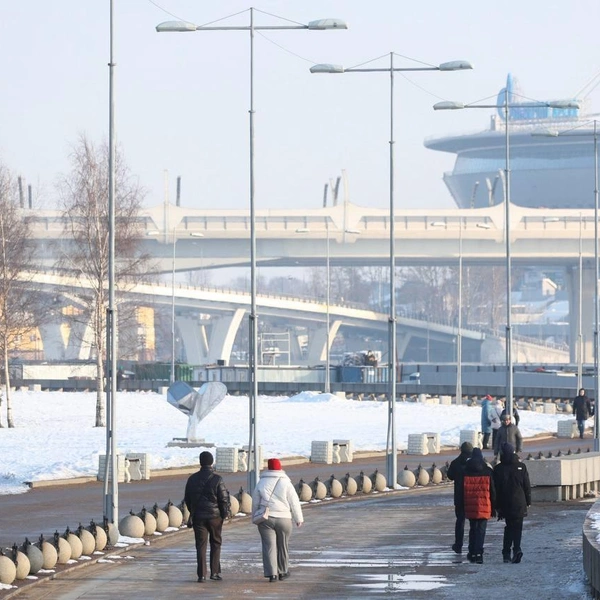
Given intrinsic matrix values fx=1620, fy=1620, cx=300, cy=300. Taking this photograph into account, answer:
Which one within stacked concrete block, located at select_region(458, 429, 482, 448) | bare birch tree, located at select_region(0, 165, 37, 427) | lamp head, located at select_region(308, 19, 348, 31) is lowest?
stacked concrete block, located at select_region(458, 429, 482, 448)

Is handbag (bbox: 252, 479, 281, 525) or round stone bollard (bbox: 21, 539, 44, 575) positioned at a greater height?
handbag (bbox: 252, 479, 281, 525)

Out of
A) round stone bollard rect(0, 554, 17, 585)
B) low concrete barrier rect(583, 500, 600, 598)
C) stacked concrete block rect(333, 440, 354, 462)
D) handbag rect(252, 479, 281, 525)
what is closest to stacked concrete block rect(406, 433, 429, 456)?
stacked concrete block rect(333, 440, 354, 462)

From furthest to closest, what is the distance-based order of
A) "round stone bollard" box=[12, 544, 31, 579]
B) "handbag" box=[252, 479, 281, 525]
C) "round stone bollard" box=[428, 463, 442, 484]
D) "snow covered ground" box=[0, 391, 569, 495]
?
"snow covered ground" box=[0, 391, 569, 495], "round stone bollard" box=[428, 463, 442, 484], "round stone bollard" box=[12, 544, 31, 579], "handbag" box=[252, 479, 281, 525]

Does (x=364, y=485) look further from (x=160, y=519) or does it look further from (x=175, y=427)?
(x=175, y=427)

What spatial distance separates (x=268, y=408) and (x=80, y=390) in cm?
1995

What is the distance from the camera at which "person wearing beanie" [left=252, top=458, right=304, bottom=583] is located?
19.0 meters

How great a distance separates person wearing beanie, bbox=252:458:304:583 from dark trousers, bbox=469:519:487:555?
9.12 feet

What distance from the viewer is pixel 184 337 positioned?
459 feet

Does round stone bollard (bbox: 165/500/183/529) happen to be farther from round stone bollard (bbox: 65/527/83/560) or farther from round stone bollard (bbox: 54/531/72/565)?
round stone bollard (bbox: 54/531/72/565)

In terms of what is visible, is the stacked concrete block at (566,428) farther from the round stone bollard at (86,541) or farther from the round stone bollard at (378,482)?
the round stone bollard at (86,541)

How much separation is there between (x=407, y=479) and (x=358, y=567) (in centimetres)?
1368

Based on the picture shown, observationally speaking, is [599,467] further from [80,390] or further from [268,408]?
[80,390]

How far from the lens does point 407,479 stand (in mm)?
33938

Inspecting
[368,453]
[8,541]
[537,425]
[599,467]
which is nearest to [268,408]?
[537,425]
